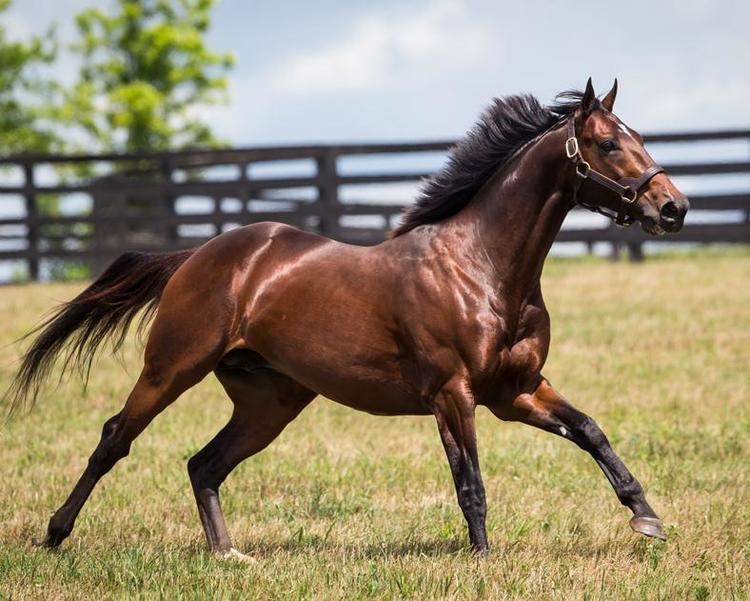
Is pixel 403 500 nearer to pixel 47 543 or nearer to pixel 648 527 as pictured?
pixel 648 527

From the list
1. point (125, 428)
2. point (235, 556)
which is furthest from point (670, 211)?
point (125, 428)

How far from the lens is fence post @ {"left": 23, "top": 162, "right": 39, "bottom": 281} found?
769 inches

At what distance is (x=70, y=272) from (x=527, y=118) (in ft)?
62.9

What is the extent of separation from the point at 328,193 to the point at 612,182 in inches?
494

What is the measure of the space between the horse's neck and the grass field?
1.24 meters

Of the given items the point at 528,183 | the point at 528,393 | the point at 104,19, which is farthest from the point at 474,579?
the point at 104,19

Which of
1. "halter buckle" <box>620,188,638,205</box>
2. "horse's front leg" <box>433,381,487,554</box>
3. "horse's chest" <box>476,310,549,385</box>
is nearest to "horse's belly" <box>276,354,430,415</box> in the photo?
"horse's front leg" <box>433,381,487,554</box>

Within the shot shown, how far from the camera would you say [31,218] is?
19.5 meters

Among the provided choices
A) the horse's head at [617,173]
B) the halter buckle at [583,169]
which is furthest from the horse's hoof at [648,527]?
the halter buckle at [583,169]

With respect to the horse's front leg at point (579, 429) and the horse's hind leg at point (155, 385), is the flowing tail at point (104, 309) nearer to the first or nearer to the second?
the horse's hind leg at point (155, 385)

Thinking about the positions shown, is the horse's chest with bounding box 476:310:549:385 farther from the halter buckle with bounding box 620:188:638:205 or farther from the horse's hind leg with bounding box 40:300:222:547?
the horse's hind leg with bounding box 40:300:222:547

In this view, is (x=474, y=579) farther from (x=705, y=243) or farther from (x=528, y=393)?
(x=705, y=243)

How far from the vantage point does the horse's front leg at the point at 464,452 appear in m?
5.14

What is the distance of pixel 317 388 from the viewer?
18.7 feet
